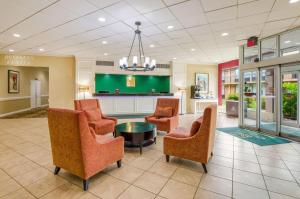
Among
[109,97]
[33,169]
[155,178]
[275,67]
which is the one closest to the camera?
[155,178]

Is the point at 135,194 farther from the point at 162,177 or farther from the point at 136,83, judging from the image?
the point at 136,83

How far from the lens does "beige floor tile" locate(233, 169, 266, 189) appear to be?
A: 2.30 metres

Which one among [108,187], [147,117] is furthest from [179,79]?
[108,187]

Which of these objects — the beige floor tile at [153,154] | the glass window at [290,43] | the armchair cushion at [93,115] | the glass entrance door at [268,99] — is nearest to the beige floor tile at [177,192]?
the beige floor tile at [153,154]

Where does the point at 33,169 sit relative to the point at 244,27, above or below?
below

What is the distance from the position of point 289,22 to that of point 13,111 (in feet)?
38.2

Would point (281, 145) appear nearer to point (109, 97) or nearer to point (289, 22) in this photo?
point (289, 22)

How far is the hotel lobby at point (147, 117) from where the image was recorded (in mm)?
2223

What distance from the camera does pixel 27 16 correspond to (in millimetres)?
3623

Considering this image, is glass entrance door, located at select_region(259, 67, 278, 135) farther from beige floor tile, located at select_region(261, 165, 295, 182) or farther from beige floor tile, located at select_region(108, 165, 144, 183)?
beige floor tile, located at select_region(108, 165, 144, 183)

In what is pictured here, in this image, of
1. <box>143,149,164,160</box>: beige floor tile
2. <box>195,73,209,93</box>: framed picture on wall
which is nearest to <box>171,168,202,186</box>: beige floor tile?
<box>143,149,164,160</box>: beige floor tile

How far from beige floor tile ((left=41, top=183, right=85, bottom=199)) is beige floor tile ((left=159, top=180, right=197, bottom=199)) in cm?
106

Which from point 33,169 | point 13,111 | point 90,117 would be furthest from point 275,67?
point 13,111

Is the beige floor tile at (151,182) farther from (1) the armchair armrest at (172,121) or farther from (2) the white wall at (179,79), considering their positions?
(2) the white wall at (179,79)
